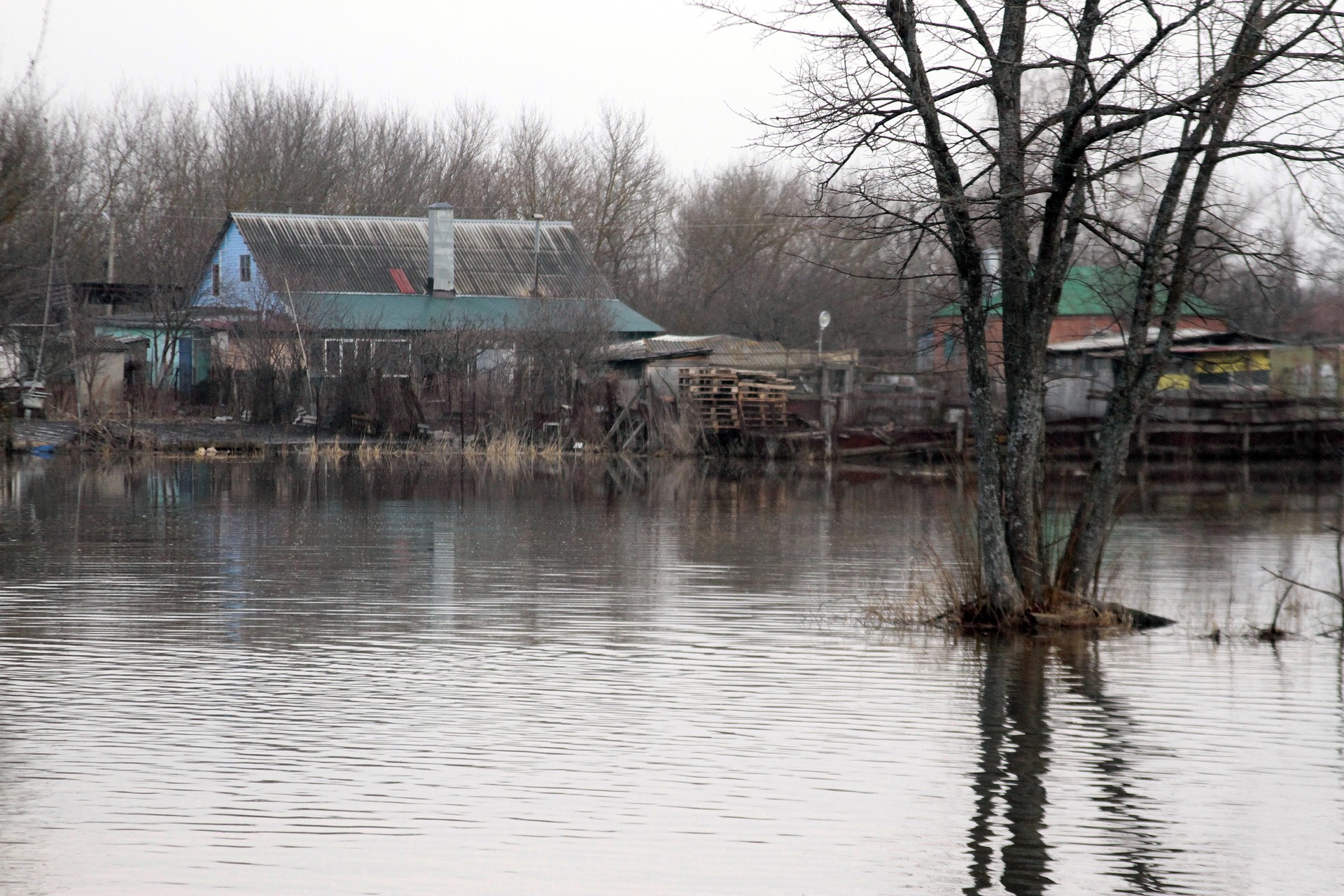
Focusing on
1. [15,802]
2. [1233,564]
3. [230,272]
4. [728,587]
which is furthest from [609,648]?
[230,272]

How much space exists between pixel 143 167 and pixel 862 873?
6038 cm

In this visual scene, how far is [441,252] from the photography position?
49.3 metres

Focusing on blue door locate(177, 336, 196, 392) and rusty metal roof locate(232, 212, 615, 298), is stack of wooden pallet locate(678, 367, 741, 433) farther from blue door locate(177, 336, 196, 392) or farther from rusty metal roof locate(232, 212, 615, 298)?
blue door locate(177, 336, 196, 392)

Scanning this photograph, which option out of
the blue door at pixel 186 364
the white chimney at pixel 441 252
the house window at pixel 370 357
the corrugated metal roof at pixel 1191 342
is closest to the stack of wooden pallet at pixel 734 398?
the corrugated metal roof at pixel 1191 342

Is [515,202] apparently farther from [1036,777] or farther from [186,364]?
[1036,777]

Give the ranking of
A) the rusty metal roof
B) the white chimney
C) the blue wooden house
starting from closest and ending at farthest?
the blue wooden house
the rusty metal roof
the white chimney

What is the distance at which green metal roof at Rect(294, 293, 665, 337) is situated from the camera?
41.3 meters

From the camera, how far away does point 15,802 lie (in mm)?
6531

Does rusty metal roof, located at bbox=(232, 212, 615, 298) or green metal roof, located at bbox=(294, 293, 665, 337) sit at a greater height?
rusty metal roof, located at bbox=(232, 212, 615, 298)

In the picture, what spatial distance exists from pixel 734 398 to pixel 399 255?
1835 cm

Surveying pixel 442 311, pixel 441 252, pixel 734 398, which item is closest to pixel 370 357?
pixel 734 398

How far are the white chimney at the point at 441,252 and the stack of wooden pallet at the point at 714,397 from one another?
1477 centimetres

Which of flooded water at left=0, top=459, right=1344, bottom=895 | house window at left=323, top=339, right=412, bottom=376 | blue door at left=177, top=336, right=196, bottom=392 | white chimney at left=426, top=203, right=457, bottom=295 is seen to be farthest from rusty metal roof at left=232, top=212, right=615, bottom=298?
flooded water at left=0, top=459, right=1344, bottom=895

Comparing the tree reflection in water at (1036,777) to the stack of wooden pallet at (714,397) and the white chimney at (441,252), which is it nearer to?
the stack of wooden pallet at (714,397)
